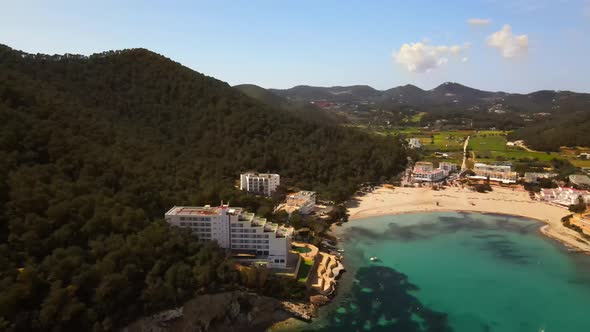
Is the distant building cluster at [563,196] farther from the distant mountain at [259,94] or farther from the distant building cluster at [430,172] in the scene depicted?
the distant mountain at [259,94]

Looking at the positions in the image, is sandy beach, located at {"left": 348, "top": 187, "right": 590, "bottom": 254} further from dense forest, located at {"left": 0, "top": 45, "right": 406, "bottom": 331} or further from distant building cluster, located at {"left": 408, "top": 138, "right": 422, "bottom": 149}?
distant building cluster, located at {"left": 408, "top": 138, "right": 422, "bottom": 149}

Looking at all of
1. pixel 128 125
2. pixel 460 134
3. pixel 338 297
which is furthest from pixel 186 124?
pixel 460 134

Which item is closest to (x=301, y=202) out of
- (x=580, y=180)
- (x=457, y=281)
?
(x=457, y=281)

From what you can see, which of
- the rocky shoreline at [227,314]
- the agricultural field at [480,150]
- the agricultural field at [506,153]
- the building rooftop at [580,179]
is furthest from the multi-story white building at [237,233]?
the agricultural field at [506,153]

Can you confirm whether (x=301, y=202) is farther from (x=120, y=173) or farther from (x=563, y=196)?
(x=563, y=196)

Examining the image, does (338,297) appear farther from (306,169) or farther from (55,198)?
(306,169)

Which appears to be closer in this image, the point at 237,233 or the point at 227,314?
the point at 227,314
